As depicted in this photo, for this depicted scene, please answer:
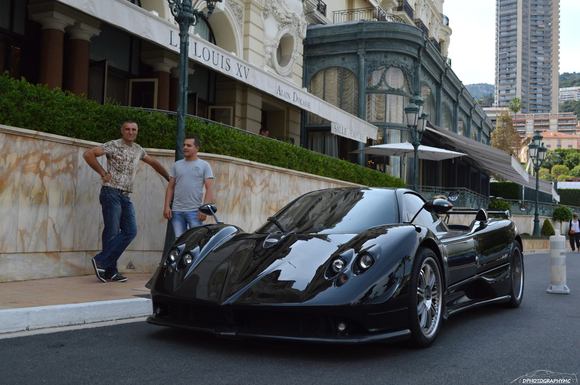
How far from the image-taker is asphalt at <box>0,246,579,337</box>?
4.70m

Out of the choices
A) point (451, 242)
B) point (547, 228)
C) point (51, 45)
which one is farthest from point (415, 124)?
point (547, 228)

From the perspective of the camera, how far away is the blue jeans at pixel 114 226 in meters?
6.92

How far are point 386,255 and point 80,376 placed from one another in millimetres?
2000

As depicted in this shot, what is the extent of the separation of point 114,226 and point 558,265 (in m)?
5.80

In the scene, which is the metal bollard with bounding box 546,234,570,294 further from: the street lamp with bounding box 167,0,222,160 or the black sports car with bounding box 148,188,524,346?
the street lamp with bounding box 167,0,222,160

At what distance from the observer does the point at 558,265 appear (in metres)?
8.27

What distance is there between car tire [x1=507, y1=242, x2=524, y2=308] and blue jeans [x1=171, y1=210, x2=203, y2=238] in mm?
3548

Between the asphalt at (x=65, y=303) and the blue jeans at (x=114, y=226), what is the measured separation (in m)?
0.30

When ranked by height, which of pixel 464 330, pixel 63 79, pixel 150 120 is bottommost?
pixel 464 330

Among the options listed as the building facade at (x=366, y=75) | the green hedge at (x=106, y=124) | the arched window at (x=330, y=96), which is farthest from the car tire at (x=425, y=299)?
the arched window at (x=330, y=96)

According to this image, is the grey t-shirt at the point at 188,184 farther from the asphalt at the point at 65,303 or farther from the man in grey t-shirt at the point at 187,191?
the asphalt at the point at 65,303

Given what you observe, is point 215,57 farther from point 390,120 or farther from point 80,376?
point 390,120

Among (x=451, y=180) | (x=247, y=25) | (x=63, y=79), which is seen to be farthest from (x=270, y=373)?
(x=451, y=180)

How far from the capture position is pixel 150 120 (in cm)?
909
